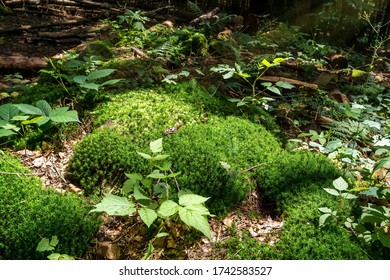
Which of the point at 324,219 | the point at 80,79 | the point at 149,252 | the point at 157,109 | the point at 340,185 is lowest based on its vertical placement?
the point at 149,252

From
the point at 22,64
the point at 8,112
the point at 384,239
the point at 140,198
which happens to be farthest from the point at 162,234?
the point at 22,64

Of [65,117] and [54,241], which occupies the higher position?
[65,117]

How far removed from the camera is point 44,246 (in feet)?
5.95

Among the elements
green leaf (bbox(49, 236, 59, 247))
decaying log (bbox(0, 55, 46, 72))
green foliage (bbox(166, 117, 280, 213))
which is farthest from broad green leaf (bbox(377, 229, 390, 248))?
decaying log (bbox(0, 55, 46, 72))

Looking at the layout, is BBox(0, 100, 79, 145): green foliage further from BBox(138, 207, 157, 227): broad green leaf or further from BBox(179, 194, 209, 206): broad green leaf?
BBox(179, 194, 209, 206): broad green leaf

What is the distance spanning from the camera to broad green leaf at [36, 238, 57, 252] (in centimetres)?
180

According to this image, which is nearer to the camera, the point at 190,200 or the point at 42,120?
the point at 190,200

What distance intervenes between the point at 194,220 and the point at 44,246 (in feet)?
3.11

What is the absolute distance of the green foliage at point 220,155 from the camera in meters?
2.34

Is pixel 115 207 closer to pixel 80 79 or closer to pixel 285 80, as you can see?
pixel 80 79

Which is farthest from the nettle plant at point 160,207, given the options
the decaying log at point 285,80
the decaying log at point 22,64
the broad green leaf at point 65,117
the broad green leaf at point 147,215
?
the decaying log at point 22,64

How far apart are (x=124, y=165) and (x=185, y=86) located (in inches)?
55.5

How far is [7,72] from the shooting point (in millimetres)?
4250

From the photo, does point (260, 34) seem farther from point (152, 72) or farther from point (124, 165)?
point (124, 165)
